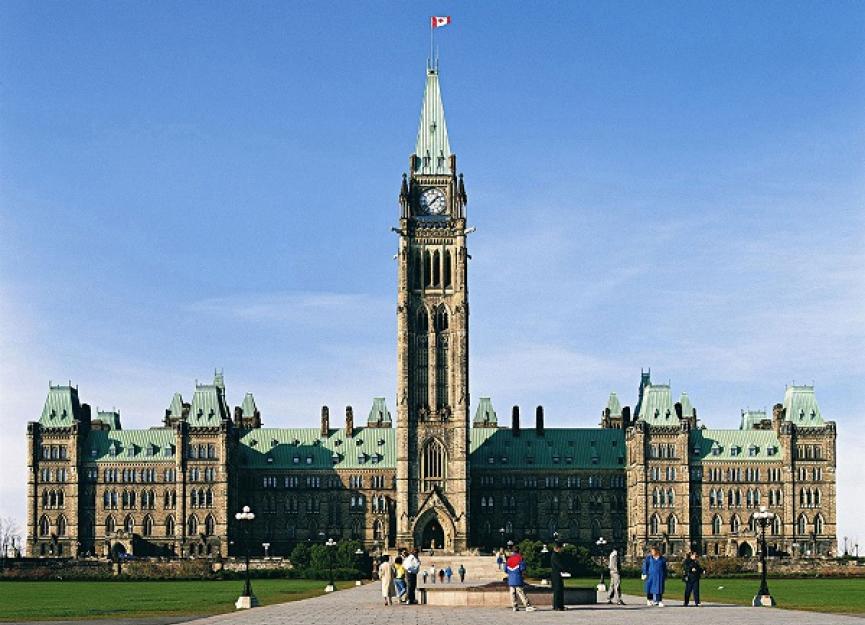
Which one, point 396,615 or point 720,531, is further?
point 720,531

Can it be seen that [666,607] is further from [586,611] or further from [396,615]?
[396,615]

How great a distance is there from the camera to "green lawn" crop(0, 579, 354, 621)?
70438 millimetres

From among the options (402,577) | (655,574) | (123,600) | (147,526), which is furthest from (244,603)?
(147,526)

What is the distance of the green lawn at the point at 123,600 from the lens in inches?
2773

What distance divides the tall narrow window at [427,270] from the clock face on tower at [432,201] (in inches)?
213

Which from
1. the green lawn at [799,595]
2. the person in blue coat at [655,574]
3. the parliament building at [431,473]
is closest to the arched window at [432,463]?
the parliament building at [431,473]

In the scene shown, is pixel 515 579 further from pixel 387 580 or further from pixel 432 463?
pixel 432 463

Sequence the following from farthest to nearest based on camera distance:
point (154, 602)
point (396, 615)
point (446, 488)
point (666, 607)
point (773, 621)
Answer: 1. point (446, 488)
2. point (154, 602)
3. point (666, 607)
4. point (396, 615)
5. point (773, 621)

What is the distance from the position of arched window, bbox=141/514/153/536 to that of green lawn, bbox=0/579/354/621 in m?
84.4

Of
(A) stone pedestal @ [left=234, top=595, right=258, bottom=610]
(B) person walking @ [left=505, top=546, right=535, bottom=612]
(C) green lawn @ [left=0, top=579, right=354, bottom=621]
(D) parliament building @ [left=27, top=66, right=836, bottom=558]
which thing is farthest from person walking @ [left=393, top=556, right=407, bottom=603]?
(D) parliament building @ [left=27, top=66, right=836, bottom=558]

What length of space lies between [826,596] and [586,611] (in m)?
27.2

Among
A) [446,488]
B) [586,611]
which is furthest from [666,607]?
[446,488]

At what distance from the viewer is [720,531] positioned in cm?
19788

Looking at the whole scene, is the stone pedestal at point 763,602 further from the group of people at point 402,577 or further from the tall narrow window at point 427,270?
the tall narrow window at point 427,270
